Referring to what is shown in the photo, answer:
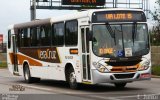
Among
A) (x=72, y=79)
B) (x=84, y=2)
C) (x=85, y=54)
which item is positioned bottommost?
(x=72, y=79)

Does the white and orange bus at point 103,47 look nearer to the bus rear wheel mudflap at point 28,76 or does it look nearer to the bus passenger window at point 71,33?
the bus passenger window at point 71,33

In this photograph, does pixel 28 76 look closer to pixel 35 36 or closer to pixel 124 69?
pixel 35 36

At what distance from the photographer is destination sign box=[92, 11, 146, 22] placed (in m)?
19.1

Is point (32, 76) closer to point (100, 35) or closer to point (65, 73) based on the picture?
point (65, 73)

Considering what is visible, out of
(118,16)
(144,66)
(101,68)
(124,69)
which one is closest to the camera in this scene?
(101,68)

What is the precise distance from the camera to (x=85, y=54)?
19.3m

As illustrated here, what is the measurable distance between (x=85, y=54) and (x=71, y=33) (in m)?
1.45

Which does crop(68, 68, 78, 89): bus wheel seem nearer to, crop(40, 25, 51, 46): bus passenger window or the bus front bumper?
the bus front bumper

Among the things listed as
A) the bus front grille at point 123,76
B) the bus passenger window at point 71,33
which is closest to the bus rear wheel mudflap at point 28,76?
the bus passenger window at point 71,33

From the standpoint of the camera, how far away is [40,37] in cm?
2370

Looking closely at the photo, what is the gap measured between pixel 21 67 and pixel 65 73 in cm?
608

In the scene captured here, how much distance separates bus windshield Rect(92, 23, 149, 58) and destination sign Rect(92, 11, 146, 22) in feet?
0.62

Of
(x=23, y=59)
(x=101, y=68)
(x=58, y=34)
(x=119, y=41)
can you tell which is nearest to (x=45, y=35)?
(x=58, y=34)

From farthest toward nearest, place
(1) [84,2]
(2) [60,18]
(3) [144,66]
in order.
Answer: (1) [84,2]
(2) [60,18]
(3) [144,66]
